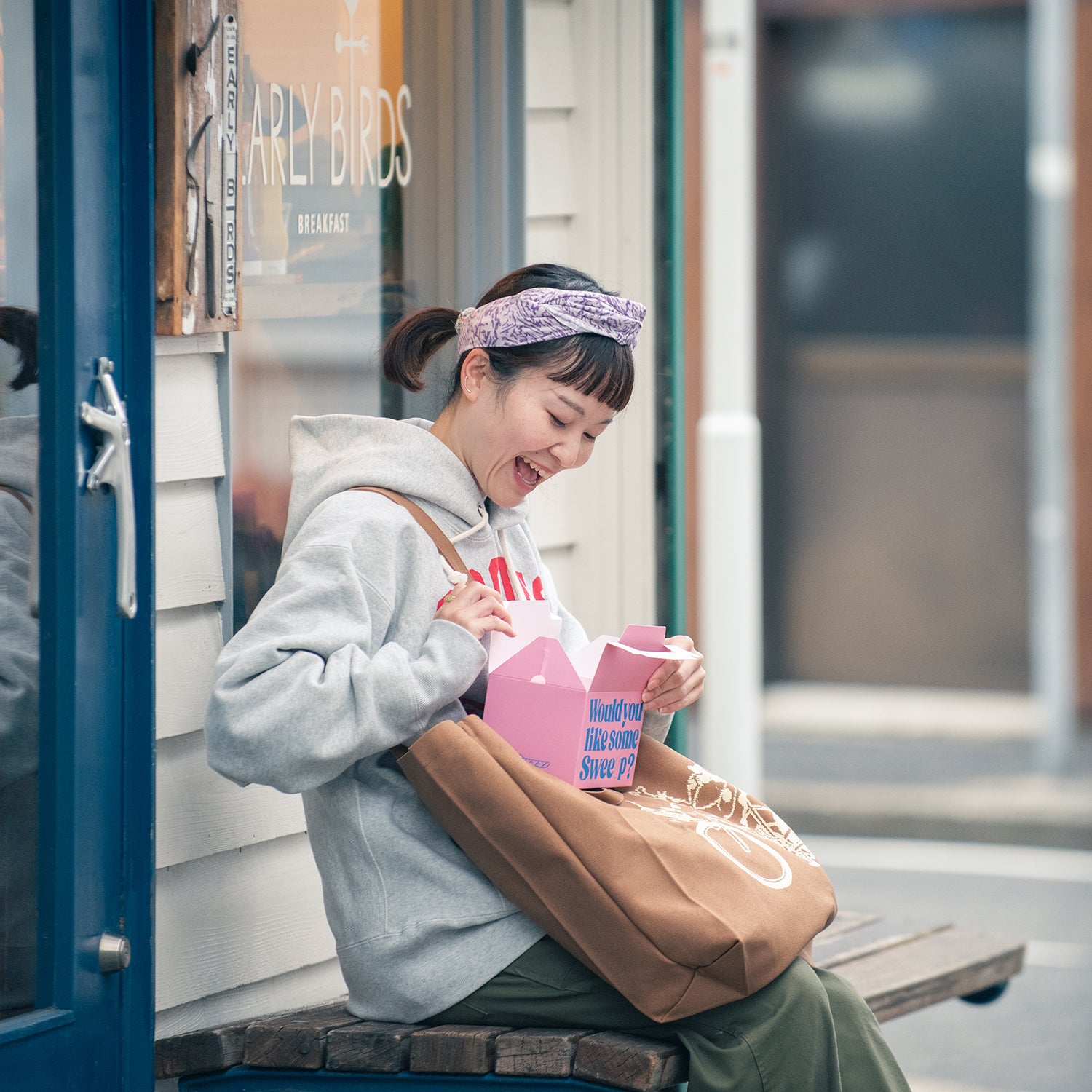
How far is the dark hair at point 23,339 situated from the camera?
2184 mm

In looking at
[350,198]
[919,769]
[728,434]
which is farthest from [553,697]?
[919,769]

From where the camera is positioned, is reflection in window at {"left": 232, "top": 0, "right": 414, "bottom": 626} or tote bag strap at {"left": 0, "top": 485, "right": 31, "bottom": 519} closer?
tote bag strap at {"left": 0, "top": 485, "right": 31, "bottom": 519}

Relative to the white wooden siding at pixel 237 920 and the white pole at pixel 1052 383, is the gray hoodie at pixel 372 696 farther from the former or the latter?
the white pole at pixel 1052 383

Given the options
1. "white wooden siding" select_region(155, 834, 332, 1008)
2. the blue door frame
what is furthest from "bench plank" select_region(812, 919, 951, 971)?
the blue door frame

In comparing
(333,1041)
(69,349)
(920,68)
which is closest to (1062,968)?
(333,1041)

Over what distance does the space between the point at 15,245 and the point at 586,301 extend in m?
0.75

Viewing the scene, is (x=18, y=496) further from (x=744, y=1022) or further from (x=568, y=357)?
(x=744, y=1022)

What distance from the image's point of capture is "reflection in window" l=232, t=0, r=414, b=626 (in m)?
2.68

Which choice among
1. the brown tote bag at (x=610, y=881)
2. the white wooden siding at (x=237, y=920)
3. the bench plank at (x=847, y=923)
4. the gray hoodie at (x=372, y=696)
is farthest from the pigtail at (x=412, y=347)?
the bench plank at (x=847, y=923)

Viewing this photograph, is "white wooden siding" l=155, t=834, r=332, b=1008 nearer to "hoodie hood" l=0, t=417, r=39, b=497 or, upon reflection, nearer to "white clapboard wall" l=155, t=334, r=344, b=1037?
"white clapboard wall" l=155, t=334, r=344, b=1037

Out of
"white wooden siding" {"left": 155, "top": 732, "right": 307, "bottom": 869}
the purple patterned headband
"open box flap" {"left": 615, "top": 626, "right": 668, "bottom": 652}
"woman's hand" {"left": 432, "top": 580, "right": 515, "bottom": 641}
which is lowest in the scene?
"white wooden siding" {"left": 155, "top": 732, "right": 307, "bottom": 869}

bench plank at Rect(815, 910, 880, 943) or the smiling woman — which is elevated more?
the smiling woman

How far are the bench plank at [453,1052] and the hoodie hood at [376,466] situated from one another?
2.21 feet

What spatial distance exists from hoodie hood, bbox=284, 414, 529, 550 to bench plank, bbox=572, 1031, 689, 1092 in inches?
28.6
